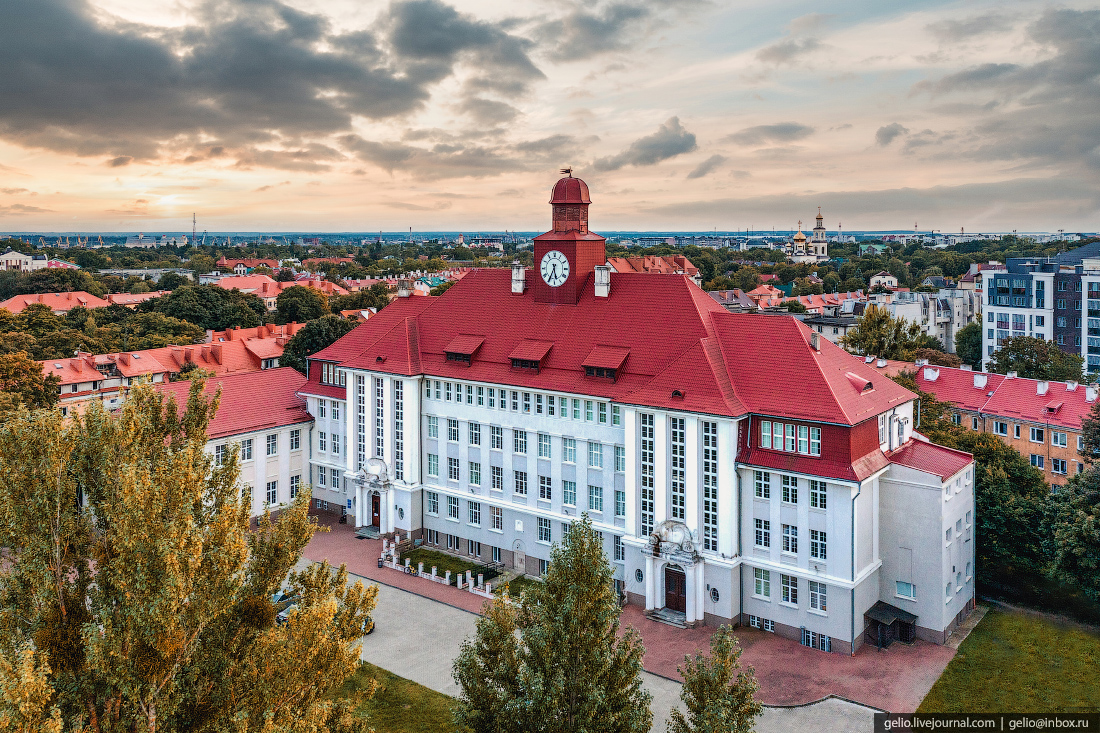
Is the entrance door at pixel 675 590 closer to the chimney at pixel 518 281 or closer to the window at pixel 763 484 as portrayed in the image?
the window at pixel 763 484

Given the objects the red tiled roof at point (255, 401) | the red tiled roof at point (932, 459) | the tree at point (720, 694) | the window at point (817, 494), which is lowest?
the tree at point (720, 694)

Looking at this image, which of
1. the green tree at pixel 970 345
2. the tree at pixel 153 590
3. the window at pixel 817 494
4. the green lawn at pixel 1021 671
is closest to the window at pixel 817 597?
the window at pixel 817 494

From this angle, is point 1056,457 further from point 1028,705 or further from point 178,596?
point 178,596

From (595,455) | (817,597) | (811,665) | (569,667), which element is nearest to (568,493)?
(595,455)

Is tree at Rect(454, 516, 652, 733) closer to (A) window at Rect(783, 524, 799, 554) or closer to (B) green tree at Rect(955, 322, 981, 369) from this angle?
(A) window at Rect(783, 524, 799, 554)

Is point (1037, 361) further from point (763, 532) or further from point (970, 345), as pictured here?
point (763, 532)

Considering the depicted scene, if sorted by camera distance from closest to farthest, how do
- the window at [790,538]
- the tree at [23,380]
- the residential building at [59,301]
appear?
the window at [790,538], the tree at [23,380], the residential building at [59,301]
